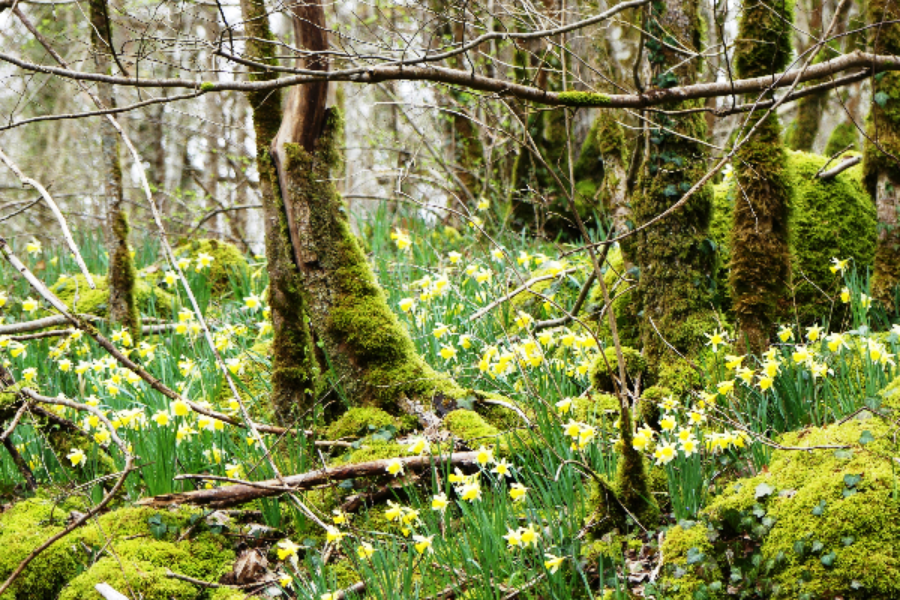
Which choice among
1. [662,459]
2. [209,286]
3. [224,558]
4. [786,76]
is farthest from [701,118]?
[209,286]

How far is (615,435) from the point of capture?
3.04 metres

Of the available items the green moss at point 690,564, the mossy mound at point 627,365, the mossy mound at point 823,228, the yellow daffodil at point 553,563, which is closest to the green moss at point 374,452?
the mossy mound at point 627,365

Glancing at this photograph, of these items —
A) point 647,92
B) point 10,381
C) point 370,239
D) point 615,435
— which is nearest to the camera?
point 647,92

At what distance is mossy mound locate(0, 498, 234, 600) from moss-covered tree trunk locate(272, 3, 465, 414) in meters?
0.96

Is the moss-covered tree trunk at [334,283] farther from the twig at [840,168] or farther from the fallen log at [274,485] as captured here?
the twig at [840,168]

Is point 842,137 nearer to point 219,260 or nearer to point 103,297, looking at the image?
point 219,260

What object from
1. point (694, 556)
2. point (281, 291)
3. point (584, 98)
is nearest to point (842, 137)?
point (584, 98)

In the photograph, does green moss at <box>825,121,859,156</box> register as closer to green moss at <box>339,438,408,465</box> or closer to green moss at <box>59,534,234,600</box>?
green moss at <box>339,438,408,465</box>

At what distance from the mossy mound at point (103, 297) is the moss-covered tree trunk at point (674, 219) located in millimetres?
3882

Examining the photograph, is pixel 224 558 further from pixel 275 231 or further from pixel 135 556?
pixel 275 231

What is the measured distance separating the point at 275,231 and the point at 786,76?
227cm

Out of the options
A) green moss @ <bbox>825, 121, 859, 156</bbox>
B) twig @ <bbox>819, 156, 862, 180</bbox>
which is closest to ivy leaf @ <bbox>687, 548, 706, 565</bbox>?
twig @ <bbox>819, 156, 862, 180</bbox>

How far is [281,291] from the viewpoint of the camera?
3658 mm

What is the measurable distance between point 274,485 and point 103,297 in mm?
3977
